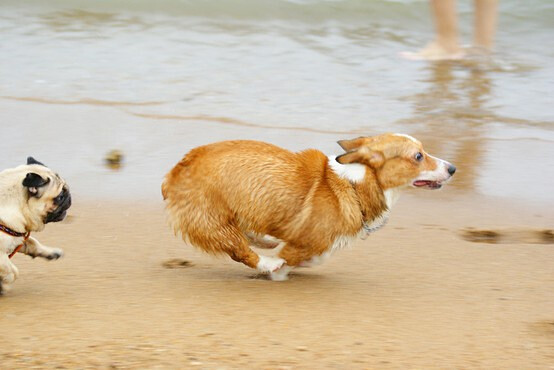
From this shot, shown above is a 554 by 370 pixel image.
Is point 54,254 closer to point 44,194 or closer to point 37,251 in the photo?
point 37,251

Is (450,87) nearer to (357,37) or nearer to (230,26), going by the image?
(357,37)

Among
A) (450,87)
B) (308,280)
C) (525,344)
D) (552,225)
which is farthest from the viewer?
(450,87)

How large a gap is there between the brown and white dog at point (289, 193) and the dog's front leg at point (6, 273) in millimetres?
925

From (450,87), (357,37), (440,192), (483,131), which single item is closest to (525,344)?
(440,192)

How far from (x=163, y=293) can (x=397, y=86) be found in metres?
6.04

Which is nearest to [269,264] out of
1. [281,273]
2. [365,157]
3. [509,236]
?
[281,273]

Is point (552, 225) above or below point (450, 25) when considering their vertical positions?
below

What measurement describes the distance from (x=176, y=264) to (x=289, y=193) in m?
1.00

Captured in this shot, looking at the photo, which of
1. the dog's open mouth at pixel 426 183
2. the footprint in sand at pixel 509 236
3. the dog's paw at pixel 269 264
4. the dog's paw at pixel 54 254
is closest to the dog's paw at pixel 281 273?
the dog's paw at pixel 269 264

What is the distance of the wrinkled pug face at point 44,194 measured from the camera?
4.95 metres

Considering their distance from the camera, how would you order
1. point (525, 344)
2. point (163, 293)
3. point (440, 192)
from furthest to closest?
point (440, 192), point (163, 293), point (525, 344)

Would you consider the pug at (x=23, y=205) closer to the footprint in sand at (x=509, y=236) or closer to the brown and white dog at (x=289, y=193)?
the brown and white dog at (x=289, y=193)

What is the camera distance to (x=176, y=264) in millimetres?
5676

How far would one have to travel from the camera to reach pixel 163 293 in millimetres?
5027
